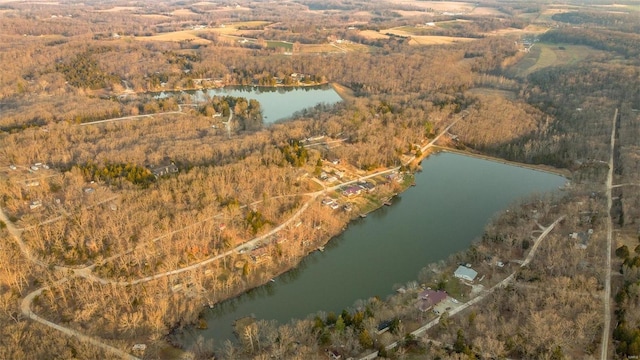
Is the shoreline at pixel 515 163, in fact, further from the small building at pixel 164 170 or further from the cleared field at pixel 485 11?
the cleared field at pixel 485 11

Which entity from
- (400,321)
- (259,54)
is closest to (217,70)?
(259,54)

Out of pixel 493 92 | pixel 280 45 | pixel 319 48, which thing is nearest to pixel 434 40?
pixel 319 48

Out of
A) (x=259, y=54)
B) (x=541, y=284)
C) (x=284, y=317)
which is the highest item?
(x=259, y=54)

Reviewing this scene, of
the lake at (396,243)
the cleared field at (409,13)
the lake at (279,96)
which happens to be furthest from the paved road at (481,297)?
the cleared field at (409,13)

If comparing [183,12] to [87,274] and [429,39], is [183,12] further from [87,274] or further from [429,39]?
[87,274]

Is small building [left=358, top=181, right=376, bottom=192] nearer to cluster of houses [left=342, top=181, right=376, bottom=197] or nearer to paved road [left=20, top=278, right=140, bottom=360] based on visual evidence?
cluster of houses [left=342, top=181, right=376, bottom=197]

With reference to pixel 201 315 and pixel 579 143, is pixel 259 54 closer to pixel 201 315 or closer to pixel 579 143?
pixel 579 143
